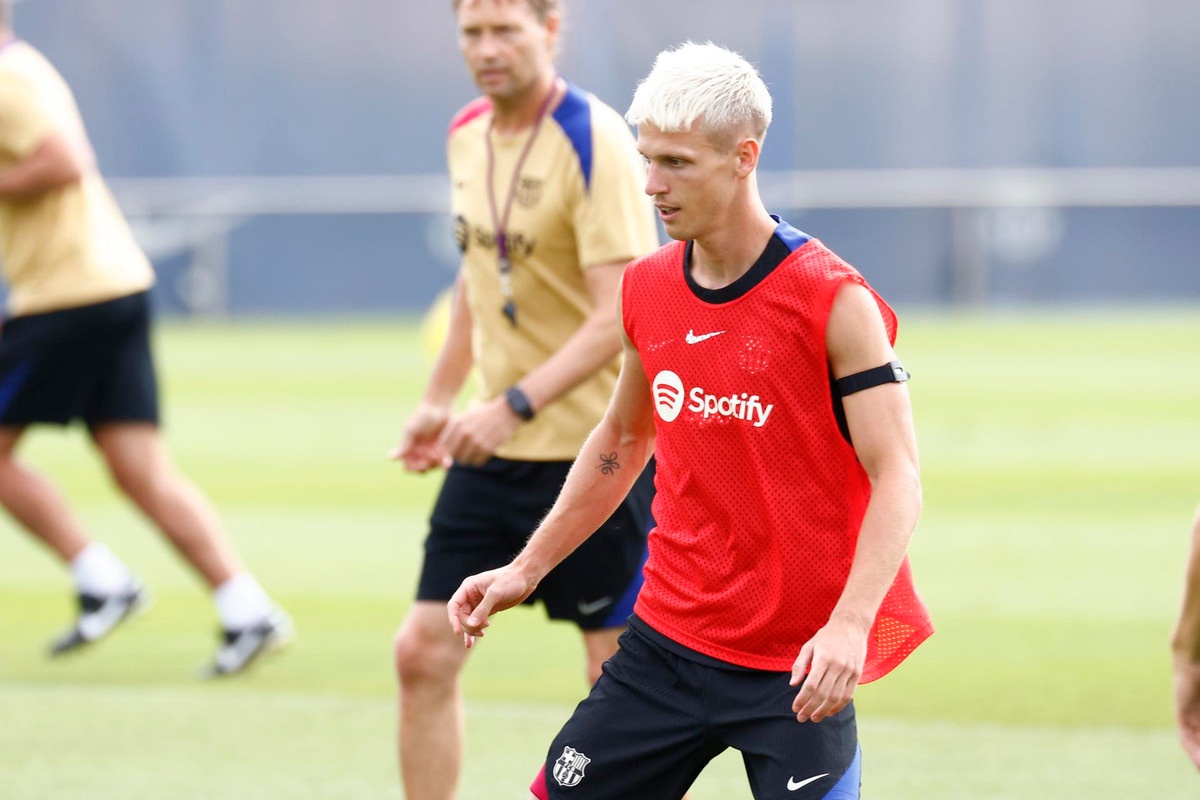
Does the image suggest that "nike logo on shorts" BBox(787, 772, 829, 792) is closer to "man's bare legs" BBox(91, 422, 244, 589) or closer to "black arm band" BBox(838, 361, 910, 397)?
"black arm band" BBox(838, 361, 910, 397)

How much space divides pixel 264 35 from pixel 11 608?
19.3 metres

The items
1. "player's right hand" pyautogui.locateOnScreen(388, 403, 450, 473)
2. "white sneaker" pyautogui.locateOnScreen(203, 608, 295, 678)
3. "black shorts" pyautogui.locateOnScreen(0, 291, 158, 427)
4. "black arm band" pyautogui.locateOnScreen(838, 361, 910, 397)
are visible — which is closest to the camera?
"black arm band" pyautogui.locateOnScreen(838, 361, 910, 397)

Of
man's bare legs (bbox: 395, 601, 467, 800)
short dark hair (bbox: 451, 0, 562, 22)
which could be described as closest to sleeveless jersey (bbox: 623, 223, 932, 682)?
man's bare legs (bbox: 395, 601, 467, 800)

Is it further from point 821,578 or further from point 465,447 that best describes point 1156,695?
point 821,578

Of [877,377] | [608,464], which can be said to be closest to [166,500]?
[608,464]

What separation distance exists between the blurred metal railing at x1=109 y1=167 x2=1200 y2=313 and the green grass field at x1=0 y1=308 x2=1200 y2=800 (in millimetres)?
9762

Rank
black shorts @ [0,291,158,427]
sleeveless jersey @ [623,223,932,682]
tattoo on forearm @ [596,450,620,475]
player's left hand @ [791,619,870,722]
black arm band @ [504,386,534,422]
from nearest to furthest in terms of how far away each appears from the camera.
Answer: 1. player's left hand @ [791,619,870,722]
2. sleeveless jersey @ [623,223,932,682]
3. tattoo on forearm @ [596,450,620,475]
4. black arm band @ [504,386,534,422]
5. black shorts @ [0,291,158,427]

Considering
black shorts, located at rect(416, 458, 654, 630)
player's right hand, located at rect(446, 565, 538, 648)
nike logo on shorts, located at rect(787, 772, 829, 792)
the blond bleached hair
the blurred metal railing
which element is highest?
the blond bleached hair

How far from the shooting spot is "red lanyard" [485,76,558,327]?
17.0ft

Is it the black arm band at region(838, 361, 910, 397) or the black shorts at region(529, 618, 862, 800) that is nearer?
the black arm band at region(838, 361, 910, 397)

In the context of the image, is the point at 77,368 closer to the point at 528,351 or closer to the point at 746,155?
the point at 528,351

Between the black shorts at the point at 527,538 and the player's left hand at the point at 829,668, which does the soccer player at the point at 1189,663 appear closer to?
the player's left hand at the point at 829,668

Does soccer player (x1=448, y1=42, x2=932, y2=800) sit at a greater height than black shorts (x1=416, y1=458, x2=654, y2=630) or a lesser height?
greater

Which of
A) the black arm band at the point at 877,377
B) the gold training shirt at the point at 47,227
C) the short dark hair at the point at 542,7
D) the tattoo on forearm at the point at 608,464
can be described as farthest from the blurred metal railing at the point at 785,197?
the black arm band at the point at 877,377
